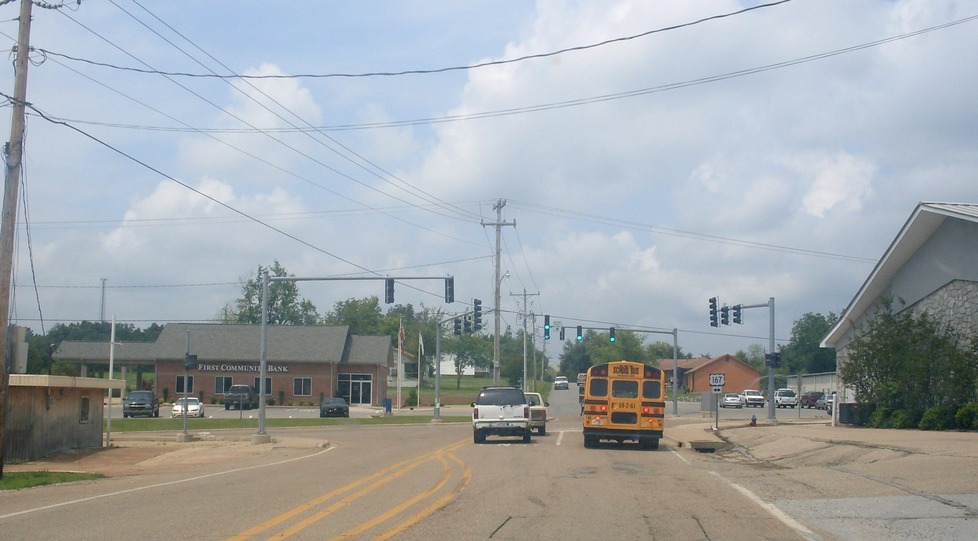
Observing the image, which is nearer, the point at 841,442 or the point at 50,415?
the point at 841,442

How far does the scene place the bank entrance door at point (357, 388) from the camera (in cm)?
8375

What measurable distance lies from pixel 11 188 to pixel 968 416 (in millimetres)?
25886

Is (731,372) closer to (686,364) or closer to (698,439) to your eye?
(686,364)

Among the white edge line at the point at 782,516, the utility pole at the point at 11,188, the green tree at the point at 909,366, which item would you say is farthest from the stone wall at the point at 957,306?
the utility pole at the point at 11,188

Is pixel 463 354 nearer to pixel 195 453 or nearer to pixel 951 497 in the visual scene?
pixel 195 453

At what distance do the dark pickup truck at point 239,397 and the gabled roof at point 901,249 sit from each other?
4520 cm

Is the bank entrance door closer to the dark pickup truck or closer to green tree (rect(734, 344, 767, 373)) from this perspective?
the dark pickup truck

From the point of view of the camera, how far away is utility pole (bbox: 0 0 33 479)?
1930cm

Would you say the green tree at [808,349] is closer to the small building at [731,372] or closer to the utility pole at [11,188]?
the small building at [731,372]

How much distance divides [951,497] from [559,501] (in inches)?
227

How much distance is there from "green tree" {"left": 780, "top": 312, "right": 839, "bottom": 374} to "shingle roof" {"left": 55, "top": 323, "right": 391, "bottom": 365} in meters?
68.7

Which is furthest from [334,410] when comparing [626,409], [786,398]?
[786,398]

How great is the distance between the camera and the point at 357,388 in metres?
84.2

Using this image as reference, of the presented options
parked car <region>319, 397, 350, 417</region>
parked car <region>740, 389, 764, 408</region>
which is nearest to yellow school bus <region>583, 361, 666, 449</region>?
parked car <region>319, 397, 350, 417</region>
